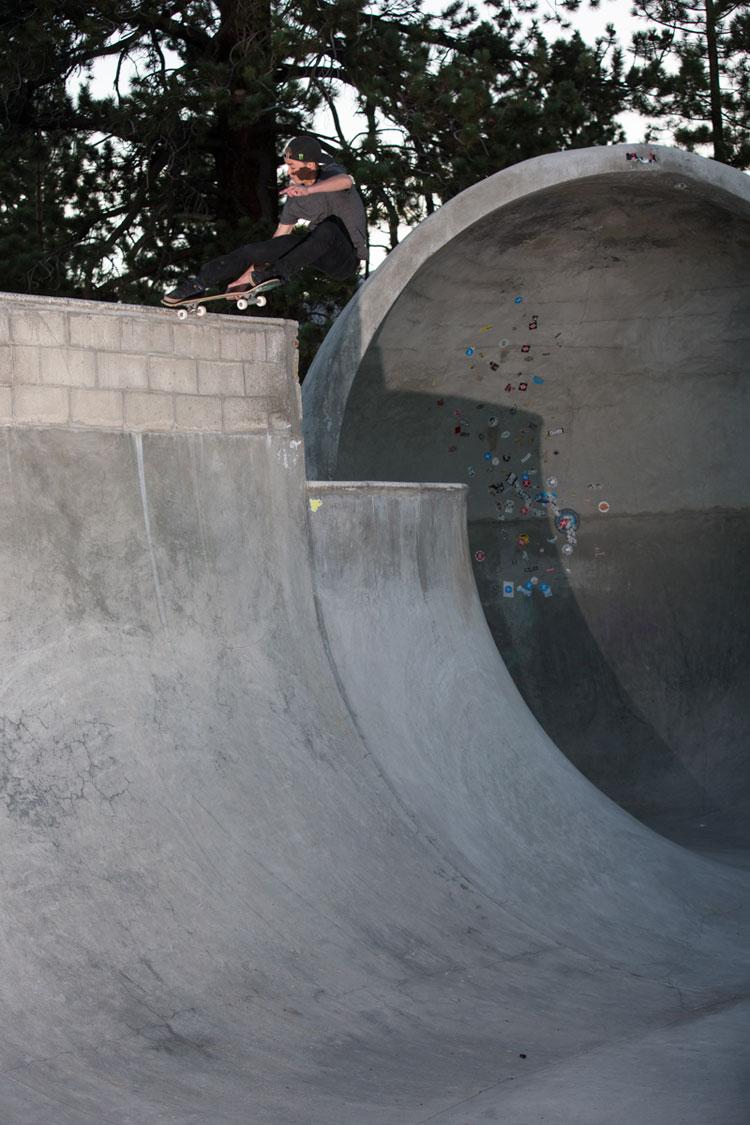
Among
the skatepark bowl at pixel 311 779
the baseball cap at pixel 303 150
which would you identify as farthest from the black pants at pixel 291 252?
the skatepark bowl at pixel 311 779

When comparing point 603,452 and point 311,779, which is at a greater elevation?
point 603,452

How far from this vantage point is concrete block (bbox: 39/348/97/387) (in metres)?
5.52

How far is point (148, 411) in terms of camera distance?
5.81 m

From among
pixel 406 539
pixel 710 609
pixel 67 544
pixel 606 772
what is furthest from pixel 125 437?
pixel 710 609

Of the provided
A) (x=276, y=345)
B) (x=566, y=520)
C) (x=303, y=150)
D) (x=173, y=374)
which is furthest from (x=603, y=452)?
(x=173, y=374)

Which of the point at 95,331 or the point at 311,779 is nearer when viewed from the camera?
the point at 311,779

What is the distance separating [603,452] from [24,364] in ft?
21.0

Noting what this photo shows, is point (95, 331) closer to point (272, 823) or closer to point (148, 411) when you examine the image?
point (148, 411)

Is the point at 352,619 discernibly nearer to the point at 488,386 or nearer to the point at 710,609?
the point at 488,386

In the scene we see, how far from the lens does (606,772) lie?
33.2 feet

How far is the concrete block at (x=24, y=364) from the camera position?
213 inches

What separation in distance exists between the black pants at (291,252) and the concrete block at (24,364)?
166 cm

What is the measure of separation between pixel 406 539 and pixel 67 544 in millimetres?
2255

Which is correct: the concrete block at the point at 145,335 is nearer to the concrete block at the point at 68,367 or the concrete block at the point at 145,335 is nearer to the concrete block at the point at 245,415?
the concrete block at the point at 68,367
